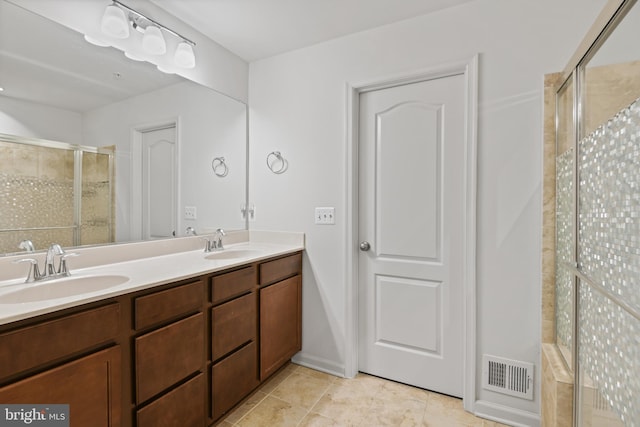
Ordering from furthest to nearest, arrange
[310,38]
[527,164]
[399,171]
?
[310,38] < [399,171] < [527,164]

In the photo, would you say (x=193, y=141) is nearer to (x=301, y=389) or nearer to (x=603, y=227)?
(x=301, y=389)

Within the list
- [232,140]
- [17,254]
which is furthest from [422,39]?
[17,254]

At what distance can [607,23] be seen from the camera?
3.07ft

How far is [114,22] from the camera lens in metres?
1.63

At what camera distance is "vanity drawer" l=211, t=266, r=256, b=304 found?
161cm

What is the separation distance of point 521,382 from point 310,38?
2530 millimetres

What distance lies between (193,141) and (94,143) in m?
0.64

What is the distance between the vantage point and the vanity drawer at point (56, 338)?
912mm

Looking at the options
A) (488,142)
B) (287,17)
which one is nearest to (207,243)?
(287,17)

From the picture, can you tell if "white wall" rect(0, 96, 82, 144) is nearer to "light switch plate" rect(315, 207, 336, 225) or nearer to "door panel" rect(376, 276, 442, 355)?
"light switch plate" rect(315, 207, 336, 225)

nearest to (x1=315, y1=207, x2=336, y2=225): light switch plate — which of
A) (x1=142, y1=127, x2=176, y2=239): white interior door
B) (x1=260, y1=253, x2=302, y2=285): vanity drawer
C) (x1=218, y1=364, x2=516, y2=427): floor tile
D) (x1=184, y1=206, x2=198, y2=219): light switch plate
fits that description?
(x1=260, y1=253, x2=302, y2=285): vanity drawer

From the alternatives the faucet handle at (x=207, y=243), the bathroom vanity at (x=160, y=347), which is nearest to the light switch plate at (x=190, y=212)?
the faucet handle at (x=207, y=243)

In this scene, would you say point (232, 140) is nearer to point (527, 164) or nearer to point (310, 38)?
point (310, 38)

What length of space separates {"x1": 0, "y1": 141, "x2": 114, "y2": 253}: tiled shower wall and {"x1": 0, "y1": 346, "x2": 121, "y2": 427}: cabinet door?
713 millimetres
